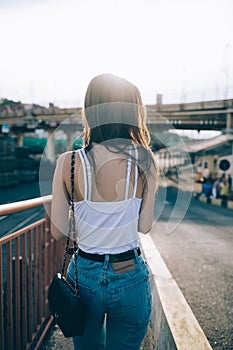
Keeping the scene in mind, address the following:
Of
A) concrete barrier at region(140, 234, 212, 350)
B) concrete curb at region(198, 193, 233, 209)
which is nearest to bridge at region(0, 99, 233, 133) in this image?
concrete curb at region(198, 193, 233, 209)

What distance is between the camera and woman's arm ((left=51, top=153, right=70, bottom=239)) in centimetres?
144

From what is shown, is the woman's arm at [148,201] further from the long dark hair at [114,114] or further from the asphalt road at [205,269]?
the asphalt road at [205,269]

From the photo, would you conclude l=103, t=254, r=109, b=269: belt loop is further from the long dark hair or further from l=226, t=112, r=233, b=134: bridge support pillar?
l=226, t=112, r=233, b=134: bridge support pillar

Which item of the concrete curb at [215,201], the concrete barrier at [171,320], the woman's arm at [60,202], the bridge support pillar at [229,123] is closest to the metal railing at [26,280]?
the woman's arm at [60,202]

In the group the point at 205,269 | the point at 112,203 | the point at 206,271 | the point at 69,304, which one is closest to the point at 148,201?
the point at 112,203

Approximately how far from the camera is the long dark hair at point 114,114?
149cm

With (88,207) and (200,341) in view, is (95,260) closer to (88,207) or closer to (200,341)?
(88,207)

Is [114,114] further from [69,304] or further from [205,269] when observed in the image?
[205,269]

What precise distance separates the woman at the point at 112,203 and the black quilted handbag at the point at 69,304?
0.03m

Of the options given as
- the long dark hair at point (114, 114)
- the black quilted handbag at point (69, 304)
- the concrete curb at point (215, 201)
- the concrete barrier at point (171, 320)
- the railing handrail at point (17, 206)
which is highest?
the long dark hair at point (114, 114)

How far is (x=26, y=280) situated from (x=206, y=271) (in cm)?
318

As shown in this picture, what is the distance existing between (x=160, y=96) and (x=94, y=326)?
97.0ft

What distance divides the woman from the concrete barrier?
56cm

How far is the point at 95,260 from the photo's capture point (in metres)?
1.48
